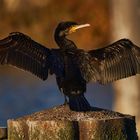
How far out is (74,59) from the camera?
273 inches

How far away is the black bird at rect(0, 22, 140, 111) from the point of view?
6914mm

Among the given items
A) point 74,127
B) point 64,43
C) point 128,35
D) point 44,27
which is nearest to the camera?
point 74,127

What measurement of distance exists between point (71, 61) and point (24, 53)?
442 mm

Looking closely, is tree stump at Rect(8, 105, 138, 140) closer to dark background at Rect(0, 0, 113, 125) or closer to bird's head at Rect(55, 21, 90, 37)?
bird's head at Rect(55, 21, 90, 37)

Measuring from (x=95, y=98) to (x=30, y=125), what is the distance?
991 cm

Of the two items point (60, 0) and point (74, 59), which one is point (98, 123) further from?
point (60, 0)

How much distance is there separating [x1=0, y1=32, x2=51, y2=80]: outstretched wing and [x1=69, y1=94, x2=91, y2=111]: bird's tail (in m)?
0.37

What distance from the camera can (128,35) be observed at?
11.7 m

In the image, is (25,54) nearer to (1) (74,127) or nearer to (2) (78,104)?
(2) (78,104)

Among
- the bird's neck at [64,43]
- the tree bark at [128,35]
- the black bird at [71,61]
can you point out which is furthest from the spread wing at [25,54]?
the tree bark at [128,35]

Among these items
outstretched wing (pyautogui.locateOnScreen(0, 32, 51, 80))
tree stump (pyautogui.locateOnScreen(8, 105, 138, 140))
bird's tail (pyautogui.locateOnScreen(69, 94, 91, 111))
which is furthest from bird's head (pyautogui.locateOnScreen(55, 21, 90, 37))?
tree stump (pyautogui.locateOnScreen(8, 105, 138, 140))

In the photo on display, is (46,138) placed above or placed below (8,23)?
below

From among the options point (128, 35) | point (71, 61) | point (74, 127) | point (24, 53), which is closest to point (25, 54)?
point (24, 53)

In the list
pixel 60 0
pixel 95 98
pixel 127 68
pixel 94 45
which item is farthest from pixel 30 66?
pixel 60 0
